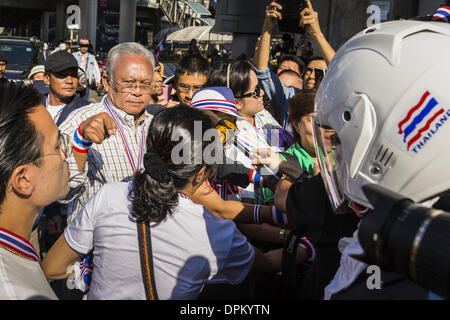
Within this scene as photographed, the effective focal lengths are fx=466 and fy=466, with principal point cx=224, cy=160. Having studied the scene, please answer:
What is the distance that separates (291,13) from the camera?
3.89 metres

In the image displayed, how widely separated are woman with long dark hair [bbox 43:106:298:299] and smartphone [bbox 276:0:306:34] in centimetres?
221

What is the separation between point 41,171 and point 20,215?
0.55 feet

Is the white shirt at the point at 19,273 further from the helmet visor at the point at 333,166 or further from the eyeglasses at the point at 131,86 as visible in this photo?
the eyeglasses at the point at 131,86

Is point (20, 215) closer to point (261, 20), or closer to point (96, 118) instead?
point (96, 118)

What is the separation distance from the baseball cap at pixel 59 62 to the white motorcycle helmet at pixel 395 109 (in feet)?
12.9

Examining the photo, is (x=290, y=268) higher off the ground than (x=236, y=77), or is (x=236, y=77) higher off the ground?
(x=236, y=77)

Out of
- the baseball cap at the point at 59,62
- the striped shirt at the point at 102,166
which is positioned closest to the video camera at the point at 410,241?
the striped shirt at the point at 102,166

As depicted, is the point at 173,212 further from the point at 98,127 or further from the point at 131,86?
the point at 131,86

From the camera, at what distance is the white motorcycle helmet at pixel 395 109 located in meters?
1.28

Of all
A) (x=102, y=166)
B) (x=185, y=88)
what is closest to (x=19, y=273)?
(x=102, y=166)

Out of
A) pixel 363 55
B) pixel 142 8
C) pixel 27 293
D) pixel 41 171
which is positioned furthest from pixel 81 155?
pixel 142 8

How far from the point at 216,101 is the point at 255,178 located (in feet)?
2.21

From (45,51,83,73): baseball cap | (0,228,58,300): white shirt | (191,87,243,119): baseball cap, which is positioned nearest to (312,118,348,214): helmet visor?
(0,228,58,300): white shirt

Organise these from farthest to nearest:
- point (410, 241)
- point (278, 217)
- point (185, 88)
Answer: point (185, 88), point (278, 217), point (410, 241)
